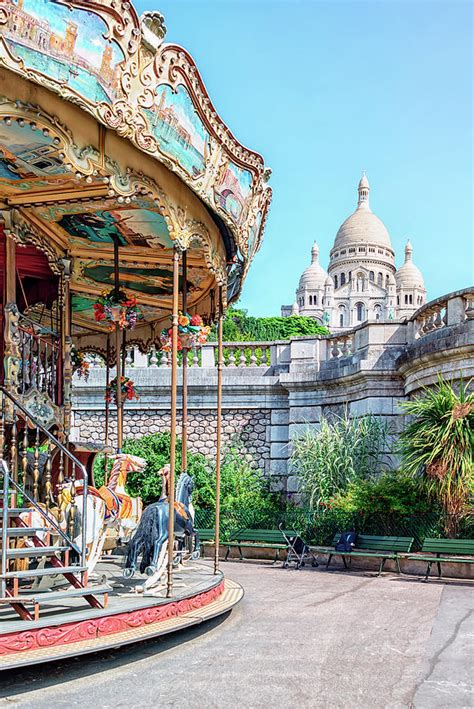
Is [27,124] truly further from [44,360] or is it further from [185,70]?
[44,360]

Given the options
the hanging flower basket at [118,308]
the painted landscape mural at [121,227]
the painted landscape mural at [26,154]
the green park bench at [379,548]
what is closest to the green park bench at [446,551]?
the green park bench at [379,548]

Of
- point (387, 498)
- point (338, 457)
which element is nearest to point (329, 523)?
point (338, 457)

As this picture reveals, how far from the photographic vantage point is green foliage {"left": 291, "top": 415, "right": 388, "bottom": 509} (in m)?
17.9

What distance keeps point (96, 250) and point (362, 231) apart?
123883 millimetres

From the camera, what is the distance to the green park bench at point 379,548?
1480 centimetres

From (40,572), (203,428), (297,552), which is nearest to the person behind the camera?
(40,572)

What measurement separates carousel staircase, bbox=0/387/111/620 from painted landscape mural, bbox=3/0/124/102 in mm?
3444

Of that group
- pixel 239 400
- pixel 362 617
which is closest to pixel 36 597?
pixel 362 617

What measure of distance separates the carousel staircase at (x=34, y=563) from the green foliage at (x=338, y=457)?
29.9ft

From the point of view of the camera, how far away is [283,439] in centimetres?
2162

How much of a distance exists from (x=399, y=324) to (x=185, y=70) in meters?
12.3

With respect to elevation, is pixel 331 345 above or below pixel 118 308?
above

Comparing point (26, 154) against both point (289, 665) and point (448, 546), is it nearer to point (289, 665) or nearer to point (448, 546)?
point (289, 665)

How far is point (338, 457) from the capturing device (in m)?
18.1
